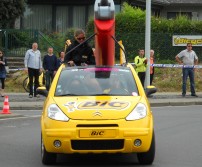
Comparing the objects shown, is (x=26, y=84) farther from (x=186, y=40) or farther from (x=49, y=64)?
(x=186, y=40)

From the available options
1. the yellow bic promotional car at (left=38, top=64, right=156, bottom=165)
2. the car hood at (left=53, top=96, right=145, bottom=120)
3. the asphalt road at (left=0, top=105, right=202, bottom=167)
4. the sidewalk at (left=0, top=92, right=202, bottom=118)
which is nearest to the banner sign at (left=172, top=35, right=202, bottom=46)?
the sidewalk at (left=0, top=92, right=202, bottom=118)

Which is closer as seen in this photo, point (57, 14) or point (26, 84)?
point (26, 84)

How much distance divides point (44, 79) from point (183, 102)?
5.93m

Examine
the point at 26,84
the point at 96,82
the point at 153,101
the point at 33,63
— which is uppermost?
the point at 96,82

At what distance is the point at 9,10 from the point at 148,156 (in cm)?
2272

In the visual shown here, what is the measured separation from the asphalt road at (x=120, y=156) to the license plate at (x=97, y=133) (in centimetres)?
79

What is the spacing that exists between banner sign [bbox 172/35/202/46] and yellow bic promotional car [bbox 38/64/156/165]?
18.9 metres

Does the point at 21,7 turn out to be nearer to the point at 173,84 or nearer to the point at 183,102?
the point at 173,84

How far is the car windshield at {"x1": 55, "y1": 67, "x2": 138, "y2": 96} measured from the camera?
1066 cm

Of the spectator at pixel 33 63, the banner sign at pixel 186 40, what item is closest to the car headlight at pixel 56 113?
the spectator at pixel 33 63

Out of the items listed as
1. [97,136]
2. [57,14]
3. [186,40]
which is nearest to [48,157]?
[97,136]

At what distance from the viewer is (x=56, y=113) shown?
32.2 feet

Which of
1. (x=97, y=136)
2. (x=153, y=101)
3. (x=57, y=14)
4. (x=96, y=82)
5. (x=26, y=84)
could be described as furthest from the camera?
(x=57, y=14)

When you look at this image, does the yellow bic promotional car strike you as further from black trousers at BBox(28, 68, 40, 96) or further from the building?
the building
